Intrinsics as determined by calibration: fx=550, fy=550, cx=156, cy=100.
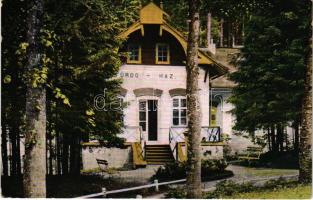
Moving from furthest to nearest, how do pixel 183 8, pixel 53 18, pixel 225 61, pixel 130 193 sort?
1. pixel 225 61
2. pixel 183 8
3. pixel 130 193
4. pixel 53 18

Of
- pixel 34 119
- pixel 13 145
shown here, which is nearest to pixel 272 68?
pixel 34 119

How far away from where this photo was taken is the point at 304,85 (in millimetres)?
11336

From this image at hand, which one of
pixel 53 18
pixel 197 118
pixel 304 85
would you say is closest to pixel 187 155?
pixel 197 118

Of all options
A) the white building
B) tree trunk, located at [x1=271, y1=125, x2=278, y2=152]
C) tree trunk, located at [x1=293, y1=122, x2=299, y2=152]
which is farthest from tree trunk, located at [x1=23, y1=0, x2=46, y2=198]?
tree trunk, located at [x1=293, y1=122, x2=299, y2=152]

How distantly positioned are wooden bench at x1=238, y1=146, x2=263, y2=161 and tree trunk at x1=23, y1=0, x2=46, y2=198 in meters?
4.37

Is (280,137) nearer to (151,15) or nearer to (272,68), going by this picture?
(272,68)

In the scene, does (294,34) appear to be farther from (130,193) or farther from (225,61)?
(130,193)

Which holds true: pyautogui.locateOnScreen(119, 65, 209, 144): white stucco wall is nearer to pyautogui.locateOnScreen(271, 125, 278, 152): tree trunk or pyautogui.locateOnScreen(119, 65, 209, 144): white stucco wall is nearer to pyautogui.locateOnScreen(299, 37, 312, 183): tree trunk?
pyautogui.locateOnScreen(271, 125, 278, 152): tree trunk

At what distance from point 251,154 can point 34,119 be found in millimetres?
4710

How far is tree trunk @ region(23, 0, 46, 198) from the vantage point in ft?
31.9

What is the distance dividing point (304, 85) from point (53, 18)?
5.23 metres

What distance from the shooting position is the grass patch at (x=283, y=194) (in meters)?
9.83

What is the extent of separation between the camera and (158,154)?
1181cm

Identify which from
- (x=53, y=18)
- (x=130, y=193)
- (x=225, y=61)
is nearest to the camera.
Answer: (x=53, y=18)
